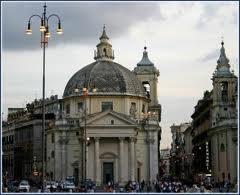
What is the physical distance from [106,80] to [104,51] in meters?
7.18

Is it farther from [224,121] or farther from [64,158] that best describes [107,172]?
[224,121]

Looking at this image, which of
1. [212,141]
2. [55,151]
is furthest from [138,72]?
[55,151]

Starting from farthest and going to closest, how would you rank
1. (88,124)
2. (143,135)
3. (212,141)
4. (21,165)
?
(21,165), (212,141), (143,135), (88,124)

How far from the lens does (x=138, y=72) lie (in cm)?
12250

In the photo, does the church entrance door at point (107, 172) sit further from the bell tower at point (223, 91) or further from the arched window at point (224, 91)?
the arched window at point (224, 91)

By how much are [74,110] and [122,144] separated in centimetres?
1144

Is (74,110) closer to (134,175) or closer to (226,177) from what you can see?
(134,175)

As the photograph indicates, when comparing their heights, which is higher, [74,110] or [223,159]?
[74,110]

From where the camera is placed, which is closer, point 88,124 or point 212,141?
point 88,124

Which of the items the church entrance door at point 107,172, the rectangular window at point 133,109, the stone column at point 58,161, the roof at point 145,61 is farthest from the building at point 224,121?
the stone column at point 58,161

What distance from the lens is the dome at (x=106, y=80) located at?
96438mm

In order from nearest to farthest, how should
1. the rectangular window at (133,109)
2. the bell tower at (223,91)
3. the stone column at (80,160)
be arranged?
the stone column at (80,160) < the rectangular window at (133,109) < the bell tower at (223,91)

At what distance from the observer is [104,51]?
336 ft

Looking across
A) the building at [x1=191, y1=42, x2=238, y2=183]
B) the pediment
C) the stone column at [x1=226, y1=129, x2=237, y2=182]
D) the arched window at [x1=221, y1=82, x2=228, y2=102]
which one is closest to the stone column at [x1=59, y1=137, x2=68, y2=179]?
the pediment
